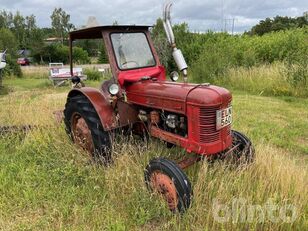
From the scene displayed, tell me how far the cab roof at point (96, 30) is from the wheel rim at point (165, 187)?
2045mm

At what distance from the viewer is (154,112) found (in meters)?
3.99

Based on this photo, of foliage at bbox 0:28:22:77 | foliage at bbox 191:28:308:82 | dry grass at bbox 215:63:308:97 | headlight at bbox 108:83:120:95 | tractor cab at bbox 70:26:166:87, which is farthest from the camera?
foliage at bbox 0:28:22:77

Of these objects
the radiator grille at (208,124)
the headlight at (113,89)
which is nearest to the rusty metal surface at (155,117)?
the headlight at (113,89)

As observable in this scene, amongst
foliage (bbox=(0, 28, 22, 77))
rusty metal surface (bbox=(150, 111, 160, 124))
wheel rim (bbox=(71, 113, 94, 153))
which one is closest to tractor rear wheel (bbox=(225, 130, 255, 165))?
rusty metal surface (bbox=(150, 111, 160, 124))

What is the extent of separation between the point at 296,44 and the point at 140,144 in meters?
11.0

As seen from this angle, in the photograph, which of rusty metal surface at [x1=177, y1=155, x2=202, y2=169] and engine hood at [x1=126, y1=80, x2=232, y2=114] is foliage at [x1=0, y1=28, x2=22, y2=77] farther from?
rusty metal surface at [x1=177, y1=155, x2=202, y2=169]

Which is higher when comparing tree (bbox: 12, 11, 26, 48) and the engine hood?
tree (bbox: 12, 11, 26, 48)

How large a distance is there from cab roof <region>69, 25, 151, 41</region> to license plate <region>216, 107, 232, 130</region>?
184 centimetres

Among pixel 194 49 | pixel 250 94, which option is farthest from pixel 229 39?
pixel 250 94

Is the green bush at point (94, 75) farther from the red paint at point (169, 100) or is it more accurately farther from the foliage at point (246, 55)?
the red paint at point (169, 100)

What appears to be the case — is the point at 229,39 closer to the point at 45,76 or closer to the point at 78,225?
the point at 45,76

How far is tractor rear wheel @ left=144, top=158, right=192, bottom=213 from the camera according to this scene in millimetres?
3141

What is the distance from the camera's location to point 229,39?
1797 cm

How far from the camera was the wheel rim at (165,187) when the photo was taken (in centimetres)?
325
